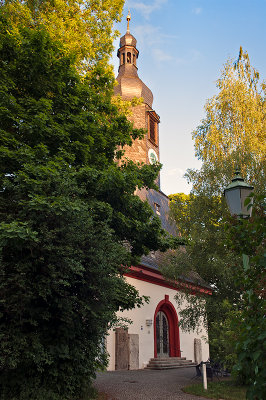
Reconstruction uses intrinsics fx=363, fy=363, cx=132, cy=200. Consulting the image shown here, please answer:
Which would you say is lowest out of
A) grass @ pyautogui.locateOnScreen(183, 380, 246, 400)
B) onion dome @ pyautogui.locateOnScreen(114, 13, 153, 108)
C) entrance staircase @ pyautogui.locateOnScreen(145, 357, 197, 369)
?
entrance staircase @ pyautogui.locateOnScreen(145, 357, 197, 369)

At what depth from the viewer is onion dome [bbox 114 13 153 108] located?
86.8 ft

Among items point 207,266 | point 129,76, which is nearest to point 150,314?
point 207,266

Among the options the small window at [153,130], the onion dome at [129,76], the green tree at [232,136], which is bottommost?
the green tree at [232,136]

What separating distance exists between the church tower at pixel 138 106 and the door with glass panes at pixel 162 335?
985 centimetres

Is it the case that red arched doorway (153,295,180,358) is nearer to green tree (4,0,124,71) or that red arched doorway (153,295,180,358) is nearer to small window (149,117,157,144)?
small window (149,117,157,144)

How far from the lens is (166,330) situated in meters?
21.2

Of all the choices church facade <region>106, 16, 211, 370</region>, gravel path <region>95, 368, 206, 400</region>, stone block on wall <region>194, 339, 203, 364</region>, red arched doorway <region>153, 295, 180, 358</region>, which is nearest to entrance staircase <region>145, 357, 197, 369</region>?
church facade <region>106, 16, 211, 370</region>

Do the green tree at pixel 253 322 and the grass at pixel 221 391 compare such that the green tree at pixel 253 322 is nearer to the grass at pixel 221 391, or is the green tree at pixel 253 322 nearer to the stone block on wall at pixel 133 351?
the grass at pixel 221 391

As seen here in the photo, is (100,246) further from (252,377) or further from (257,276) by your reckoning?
(252,377)

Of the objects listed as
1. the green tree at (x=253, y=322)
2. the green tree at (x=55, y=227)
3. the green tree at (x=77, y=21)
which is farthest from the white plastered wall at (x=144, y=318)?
the green tree at (x=253, y=322)

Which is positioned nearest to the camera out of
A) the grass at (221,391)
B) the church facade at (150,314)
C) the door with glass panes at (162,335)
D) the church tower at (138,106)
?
the grass at (221,391)

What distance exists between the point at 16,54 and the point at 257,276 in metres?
8.55

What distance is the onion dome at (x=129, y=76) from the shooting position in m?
26.5

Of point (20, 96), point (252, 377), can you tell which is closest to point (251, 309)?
point (252, 377)
